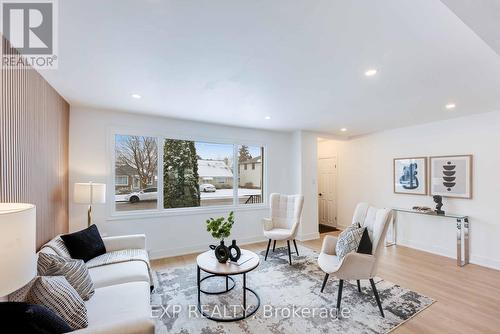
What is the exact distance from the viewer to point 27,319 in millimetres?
1119

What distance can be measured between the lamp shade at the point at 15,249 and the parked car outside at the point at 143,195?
9.85ft

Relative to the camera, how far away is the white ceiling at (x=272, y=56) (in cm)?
145

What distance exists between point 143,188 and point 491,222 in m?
5.64

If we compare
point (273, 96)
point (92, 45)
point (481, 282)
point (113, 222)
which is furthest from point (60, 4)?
point (481, 282)

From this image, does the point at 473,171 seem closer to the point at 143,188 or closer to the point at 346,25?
the point at 346,25

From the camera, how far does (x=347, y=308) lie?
2471 millimetres

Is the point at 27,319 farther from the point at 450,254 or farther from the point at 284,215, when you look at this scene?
the point at 450,254

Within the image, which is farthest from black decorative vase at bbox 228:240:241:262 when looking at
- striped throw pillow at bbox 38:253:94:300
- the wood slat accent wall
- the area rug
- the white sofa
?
the wood slat accent wall

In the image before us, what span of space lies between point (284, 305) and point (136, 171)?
307cm

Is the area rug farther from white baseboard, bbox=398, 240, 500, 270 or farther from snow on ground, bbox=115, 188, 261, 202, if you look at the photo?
white baseboard, bbox=398, 240, 500, 270

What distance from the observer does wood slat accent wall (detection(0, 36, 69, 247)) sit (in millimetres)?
1796

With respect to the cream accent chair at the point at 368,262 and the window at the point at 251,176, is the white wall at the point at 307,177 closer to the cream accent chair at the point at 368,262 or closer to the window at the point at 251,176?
the window at the point at 251,176

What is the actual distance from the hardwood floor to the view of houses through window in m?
1.05

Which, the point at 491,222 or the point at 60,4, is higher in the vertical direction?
the point at 60,4
